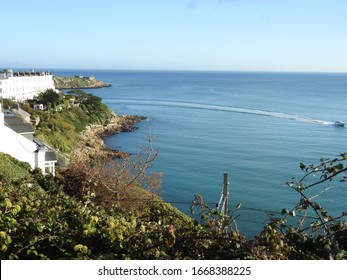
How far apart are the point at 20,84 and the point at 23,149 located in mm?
46230

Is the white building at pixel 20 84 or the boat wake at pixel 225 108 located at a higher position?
the white building at pixel 20 84

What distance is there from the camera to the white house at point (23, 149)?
16.9 m

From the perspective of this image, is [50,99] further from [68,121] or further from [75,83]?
[75,83]

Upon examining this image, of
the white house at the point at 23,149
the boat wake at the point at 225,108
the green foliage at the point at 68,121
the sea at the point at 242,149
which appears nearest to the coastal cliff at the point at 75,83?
the boat wake at the point at 225,108

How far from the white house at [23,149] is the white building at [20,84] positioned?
3713 cm

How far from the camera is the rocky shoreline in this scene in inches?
1433

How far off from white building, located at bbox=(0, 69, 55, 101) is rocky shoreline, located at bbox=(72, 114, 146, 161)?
14.2 m

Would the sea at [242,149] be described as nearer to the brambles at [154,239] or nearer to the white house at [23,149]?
the brambles at [154,239]

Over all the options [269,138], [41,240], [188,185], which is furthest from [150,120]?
[41,240]

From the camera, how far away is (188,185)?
28.2 metres

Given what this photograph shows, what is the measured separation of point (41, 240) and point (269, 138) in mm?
43292

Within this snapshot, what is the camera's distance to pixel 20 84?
60.0 metres

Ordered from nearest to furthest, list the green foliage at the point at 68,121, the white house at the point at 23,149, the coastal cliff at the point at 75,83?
the white house at the point at 23,149, the green foliage at the point at 68,121, the coastal cliff at the point at 75,83

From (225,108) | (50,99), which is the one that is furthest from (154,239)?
(225,108)
